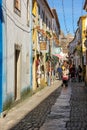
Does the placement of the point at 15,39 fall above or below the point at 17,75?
above

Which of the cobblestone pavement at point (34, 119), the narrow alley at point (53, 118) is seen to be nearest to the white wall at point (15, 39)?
the cobblestone pavement at point (34, 119)

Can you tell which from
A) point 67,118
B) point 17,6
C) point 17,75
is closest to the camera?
point 67,118

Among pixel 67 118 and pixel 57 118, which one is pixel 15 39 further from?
pixel 67 118

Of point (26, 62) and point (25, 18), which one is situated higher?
point (25, 18)

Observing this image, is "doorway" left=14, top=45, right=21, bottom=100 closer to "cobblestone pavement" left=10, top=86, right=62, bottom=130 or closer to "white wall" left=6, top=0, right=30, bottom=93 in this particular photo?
"white wall" left=6, top=0, right=30, bottom=93

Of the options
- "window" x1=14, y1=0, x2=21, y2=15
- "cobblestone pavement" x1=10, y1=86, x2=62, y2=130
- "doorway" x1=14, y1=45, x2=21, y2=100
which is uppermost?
"window" x1=14, y1=0, x2=21, y2=15

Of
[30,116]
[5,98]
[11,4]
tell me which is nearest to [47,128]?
[30,116]

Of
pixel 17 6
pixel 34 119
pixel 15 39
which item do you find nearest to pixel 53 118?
pixel 34 119

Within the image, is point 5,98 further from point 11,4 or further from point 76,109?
point 11,4

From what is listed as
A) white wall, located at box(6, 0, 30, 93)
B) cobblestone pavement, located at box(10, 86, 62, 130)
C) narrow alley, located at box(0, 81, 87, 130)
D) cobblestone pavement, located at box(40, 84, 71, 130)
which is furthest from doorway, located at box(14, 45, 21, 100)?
cobblestone pavement, located at box(40, 84, 71, 130)

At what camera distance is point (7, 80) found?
42.2 feet

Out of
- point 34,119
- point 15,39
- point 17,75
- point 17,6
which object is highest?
point 17,6

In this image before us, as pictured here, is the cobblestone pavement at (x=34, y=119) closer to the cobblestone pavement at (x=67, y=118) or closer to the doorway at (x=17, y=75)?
the cobblestone pavement at (x=67, y=118)

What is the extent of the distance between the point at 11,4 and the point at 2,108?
13.1ft
